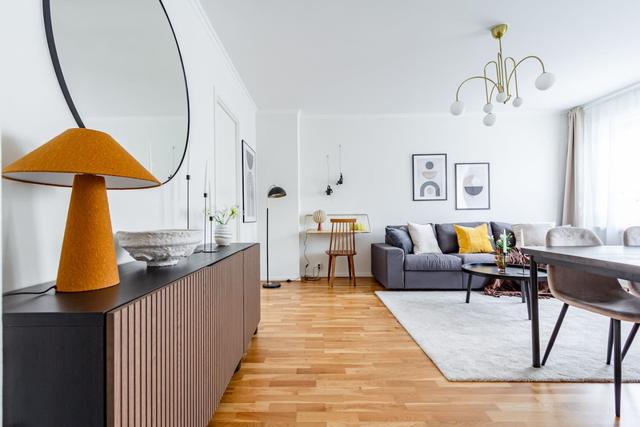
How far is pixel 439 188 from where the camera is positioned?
495 cm

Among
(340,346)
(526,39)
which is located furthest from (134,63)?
(526,39)

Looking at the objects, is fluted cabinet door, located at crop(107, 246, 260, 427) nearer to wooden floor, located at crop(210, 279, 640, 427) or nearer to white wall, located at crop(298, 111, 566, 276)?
wooden floor, located at crop(210, 279, 640, 427)

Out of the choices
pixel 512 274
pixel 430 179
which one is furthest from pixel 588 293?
pixel 430 179

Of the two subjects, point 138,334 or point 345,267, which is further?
point 345,267

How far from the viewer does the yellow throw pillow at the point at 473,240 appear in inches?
168

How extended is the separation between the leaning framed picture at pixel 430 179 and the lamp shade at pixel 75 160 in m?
4.51

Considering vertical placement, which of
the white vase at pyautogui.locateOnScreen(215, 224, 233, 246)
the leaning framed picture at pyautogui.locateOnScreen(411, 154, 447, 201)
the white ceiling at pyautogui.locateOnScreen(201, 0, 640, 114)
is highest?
the white ceiling at pyautogui.locateOnScreen(201, 0, 640, 114)

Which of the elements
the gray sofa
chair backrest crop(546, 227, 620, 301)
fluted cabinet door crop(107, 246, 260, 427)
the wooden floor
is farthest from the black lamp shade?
chair backrest crop(546, 227, 620, 301)

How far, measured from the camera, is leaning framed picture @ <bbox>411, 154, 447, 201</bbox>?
195 inches

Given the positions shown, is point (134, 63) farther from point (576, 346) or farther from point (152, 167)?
point (576, 346)

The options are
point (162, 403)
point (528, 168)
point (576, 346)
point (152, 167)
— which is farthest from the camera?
point (528, 168)

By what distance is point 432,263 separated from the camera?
3953 millimetres

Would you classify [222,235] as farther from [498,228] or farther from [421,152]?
[498,228]

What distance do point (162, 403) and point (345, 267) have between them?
4148 mm
